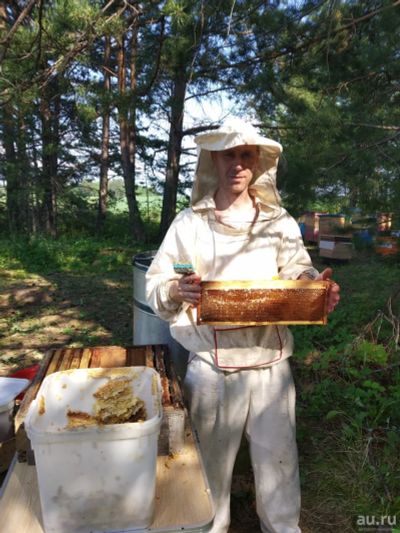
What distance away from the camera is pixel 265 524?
2.00 metres

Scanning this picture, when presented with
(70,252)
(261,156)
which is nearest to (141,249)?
(70,252)

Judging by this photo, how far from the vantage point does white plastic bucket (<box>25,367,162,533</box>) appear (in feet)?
3.58

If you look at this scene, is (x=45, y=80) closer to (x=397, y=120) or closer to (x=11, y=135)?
(x=397, y=120)

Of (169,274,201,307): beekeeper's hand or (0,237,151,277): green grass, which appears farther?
(0,237,151,277): green grass

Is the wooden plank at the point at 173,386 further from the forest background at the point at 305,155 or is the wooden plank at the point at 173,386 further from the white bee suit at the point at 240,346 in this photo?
the forest background at the point at 305,155

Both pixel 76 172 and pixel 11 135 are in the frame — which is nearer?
pixel 11 135

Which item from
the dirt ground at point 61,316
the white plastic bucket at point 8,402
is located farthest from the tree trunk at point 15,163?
the white plastic bucket at point 8,402

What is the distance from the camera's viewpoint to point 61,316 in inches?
225

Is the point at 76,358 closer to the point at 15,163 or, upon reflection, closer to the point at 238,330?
the point at 238,330

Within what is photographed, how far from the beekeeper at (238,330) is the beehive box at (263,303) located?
6.8 inches

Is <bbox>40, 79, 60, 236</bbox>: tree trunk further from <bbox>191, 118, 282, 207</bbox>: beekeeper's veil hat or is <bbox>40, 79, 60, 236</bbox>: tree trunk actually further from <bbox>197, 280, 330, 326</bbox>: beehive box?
<bbox>197, 280, 330, 326</bbox>: beehive box

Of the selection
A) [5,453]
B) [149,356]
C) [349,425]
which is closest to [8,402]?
[5,453]

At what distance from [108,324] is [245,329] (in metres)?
3.92

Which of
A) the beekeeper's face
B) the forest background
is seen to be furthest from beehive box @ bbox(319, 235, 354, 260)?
the beekeeper's face
